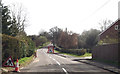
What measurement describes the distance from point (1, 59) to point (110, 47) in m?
12.4

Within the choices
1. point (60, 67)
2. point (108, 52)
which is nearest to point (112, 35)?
point (108, 52)

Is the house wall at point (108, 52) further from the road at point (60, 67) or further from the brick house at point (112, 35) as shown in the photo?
the road at point (60, 67)

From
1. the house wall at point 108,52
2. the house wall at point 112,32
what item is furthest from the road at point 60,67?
the house wall at point 112,32

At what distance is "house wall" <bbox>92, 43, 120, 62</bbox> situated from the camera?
18.3 meters

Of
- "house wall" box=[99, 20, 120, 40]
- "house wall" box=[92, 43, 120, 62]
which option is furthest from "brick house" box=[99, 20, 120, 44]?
"house wall" box=[92, 43, 120, 62]

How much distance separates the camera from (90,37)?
6475 centimetres

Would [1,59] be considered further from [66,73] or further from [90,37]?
[90,37]

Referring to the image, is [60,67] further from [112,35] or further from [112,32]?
[112,32]

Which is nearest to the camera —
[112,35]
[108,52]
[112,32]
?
[108,52]

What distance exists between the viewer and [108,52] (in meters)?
20.8

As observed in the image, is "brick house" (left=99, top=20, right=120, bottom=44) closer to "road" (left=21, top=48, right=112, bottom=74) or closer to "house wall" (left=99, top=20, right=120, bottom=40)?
"house wall" (left=99, top=20, right=120, bottom=40)

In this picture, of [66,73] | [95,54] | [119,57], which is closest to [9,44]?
[66,73]

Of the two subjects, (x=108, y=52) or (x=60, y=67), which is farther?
(x=108, y=52)

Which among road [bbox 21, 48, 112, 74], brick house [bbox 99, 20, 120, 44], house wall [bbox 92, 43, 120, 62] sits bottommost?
road [bbox 21, 48, 112, 74]
